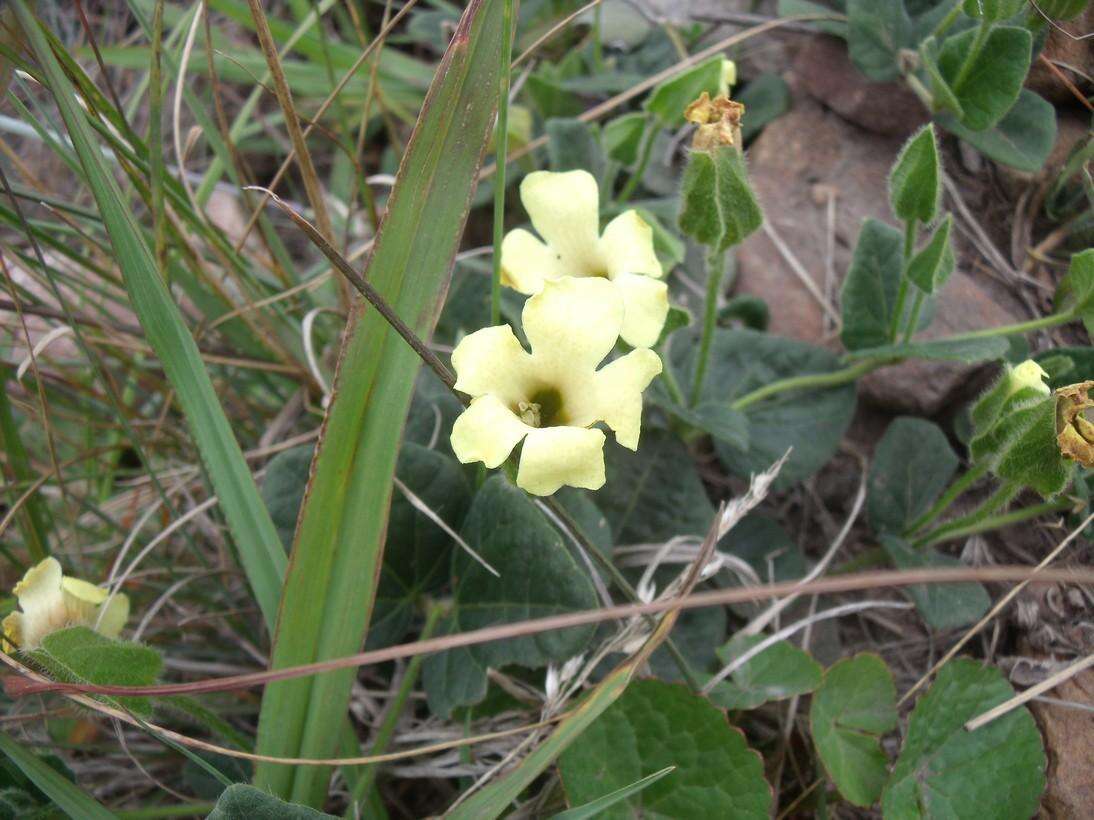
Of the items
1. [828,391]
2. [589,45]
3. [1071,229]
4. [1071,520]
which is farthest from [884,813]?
[589,45]

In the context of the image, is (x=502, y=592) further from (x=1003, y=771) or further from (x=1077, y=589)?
(x=1077, y=589)

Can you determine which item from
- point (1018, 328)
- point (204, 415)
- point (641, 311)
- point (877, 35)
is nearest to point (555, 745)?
point (641, 311)

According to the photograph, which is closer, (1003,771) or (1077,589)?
(1003,771)

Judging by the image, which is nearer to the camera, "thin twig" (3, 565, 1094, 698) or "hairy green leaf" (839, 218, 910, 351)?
"thin twig" (3, 565, 1094, 698)

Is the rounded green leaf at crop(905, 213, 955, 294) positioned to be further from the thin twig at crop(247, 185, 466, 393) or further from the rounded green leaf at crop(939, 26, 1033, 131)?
the thin twig at crop(247, 185, 466, 393)

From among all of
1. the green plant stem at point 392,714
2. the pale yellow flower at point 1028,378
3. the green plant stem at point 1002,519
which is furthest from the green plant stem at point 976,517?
the green plant stem at point 392,714

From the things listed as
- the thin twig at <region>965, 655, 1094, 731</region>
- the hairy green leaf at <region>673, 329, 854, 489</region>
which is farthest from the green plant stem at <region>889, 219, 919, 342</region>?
the thin twig at <region>965, 655, 1094, 731</region>
